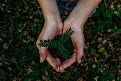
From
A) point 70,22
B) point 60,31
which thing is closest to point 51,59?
point 60,31

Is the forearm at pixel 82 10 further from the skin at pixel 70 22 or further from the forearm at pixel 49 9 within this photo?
the forearm at pixel 49 9

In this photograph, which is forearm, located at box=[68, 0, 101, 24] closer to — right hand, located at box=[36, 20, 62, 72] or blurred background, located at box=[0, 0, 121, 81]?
right hand, located at box=[36, 20, 62, 72]

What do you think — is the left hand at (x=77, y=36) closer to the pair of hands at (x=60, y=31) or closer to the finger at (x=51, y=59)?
the pair of hands at (x=60, y=31)

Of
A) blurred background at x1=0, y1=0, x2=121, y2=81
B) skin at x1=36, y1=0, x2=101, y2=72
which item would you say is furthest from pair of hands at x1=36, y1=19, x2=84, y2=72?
blurred background at x1=0, y1=0, x2=121, y2=81

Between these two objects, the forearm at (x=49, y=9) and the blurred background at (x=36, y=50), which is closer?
the forearm at (x=49, y=9)

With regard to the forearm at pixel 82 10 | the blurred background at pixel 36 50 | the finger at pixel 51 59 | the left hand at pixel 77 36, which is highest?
the forearm at pixel 82 10

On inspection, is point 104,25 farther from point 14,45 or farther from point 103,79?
point 14,45

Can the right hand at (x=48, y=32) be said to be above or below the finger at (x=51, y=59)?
above

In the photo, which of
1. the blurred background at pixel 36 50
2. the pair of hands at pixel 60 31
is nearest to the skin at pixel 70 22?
the pair of hands at pixel 60 31

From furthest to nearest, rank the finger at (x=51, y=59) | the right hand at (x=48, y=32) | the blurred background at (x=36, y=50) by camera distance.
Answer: the blurred background at (x=36, y=50), the finger at (x=51, y=59), the right hand at (x=48, y=32)

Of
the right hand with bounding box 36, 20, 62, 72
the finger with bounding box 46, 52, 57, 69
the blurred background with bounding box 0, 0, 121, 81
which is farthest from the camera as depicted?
the blurred background with bounding box 0, 0, 121, 81

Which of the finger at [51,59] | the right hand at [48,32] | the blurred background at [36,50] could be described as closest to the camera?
the right hand at [48,32]

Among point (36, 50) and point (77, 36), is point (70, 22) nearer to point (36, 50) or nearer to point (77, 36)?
point (77, 36)
